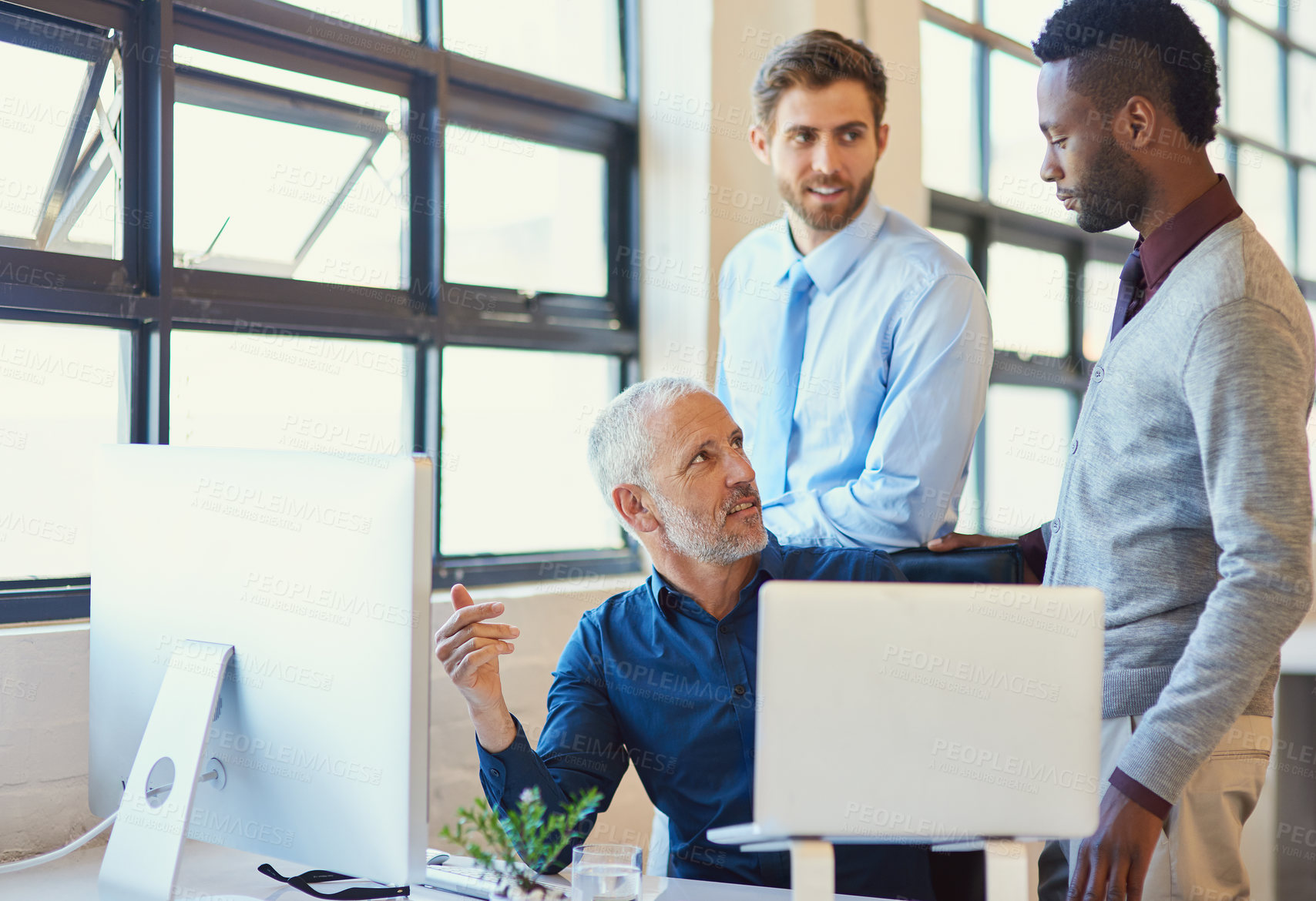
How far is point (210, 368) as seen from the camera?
229 cm

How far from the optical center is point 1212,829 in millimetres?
1398

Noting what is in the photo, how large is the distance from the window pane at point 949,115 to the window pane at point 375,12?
2.04 meters

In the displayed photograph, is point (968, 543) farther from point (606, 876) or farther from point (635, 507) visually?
point (606, 876)

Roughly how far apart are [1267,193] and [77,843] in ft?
20.9

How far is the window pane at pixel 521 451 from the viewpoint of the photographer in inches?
109

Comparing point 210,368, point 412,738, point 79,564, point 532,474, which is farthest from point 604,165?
point 412,738

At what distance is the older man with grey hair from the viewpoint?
168 centimetres

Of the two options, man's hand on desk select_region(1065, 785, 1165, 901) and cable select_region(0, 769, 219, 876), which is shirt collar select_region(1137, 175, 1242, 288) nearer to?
man's hand on desk select_region(1065, 785, 1165, 901)

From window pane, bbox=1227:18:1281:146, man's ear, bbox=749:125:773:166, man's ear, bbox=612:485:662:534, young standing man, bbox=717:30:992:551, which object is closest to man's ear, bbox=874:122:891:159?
young standing man, bbox=717:30:992:551

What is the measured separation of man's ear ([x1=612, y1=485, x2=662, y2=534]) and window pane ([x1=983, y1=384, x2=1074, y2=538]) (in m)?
2.86

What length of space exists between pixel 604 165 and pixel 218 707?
7.28 ft

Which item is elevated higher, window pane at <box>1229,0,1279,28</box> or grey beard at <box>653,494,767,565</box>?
window pane at <box>1229,0,1279,28</box>

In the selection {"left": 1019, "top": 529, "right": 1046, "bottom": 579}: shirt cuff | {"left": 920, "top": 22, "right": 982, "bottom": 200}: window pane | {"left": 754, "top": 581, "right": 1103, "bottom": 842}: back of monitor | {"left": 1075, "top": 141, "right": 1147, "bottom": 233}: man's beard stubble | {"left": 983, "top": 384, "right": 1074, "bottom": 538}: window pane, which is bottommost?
{"left": 754, "top": 581, "right": 1103, "bottom": 842}: back of monitor

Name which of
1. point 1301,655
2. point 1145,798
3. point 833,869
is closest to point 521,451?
point 1145,798
